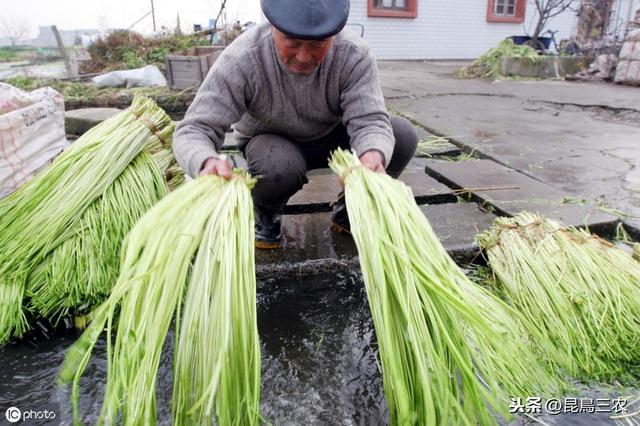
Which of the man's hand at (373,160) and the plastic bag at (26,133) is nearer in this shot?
the man's hand at (373,160)

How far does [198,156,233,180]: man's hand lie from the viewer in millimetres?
1617

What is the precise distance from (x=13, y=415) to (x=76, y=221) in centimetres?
75

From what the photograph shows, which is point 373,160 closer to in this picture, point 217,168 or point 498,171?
point 217,168

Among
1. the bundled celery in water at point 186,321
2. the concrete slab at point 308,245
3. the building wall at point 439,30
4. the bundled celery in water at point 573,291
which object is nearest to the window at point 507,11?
the building wall at point 439,30

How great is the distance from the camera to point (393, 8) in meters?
12.7

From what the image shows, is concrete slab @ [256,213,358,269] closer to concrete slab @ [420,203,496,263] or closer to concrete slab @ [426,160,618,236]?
concrete slab @ [420,203,496,263]

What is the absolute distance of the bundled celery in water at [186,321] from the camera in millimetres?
1063

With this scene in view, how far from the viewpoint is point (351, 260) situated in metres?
2.26

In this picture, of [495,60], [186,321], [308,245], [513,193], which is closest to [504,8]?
[495,60]

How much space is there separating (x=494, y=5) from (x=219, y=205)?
15057 mm

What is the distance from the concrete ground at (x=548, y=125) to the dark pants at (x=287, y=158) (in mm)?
1309

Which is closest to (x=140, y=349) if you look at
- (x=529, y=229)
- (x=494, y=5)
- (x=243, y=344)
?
(x=243, y=344)

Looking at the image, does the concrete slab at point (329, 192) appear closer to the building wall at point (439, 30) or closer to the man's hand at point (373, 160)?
the man's hand at point (373, 160)

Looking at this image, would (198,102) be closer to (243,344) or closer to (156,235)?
(156,235)
